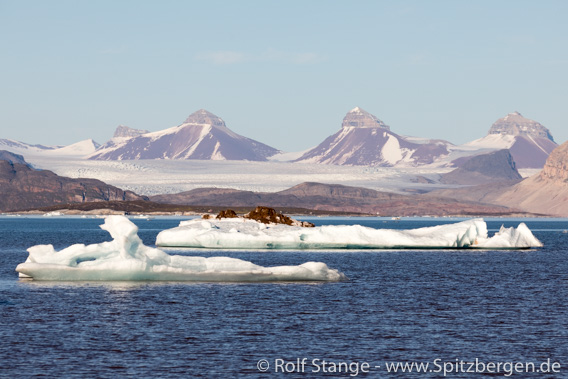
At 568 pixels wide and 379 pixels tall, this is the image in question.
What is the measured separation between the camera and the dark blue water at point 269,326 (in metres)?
29.5

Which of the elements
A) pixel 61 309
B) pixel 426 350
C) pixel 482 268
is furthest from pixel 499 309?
pixel 482 268

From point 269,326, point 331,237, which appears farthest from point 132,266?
point 331,237

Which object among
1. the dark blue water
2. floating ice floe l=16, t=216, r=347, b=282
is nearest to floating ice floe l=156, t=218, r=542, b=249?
the dark blue water

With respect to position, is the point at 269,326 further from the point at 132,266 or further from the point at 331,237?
the point at 331,237

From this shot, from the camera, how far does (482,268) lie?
236 feet

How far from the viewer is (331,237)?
84.8 meters

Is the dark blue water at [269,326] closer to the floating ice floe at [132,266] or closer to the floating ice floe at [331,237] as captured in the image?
the floating ice floe at [132,266]

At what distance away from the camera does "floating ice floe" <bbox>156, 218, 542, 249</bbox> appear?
82938 millimetres

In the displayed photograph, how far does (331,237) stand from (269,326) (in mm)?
48193

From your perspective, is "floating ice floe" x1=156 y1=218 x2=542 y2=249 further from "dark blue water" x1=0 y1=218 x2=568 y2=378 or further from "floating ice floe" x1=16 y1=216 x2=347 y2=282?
"floating ice floe" x1=16 y1=216 x2=347 y2=282

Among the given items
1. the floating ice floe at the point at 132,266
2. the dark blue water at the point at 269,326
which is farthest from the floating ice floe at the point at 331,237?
the floating ice floe at the point at 132,266

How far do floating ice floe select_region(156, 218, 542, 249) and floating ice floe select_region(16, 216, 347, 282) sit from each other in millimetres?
31690

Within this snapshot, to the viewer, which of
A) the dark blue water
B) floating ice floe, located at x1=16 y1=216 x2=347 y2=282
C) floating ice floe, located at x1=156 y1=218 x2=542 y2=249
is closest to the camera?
the dark blue water

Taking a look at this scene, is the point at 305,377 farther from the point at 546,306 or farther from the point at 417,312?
the point at 546,306
